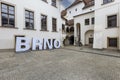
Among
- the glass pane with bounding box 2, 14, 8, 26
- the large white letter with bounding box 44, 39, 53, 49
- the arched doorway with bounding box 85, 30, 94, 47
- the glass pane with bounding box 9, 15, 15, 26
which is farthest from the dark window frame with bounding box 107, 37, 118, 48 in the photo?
the glass pane with bounding box 2, 14, 8, 26

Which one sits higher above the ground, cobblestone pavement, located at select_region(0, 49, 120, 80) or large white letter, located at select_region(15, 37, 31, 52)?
large white letter, located at select_region(15, 37, 31, 52)

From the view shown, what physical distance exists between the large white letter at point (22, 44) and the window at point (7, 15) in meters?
1.87

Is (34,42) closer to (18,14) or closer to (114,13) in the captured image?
(18,14)

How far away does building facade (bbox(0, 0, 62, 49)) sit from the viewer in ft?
34.7

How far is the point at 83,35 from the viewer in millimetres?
22453

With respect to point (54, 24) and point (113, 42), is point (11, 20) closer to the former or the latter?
point (54, 24)

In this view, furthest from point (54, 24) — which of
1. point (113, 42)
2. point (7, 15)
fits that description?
point (113, 42)

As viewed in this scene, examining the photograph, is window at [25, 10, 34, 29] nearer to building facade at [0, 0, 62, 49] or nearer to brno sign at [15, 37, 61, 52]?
building facade at [0, 0, 62, 49]

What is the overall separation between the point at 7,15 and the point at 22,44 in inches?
139

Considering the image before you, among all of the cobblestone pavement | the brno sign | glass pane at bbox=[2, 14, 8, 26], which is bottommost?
the cobblestone pavement

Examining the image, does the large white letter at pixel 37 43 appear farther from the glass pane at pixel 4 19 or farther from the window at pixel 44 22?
the glass pane at pixel 4 19

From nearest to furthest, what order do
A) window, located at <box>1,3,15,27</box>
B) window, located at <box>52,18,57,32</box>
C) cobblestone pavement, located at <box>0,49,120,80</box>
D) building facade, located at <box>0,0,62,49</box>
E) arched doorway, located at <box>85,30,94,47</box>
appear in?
cobblestone pavement, located at <box>0,49,120,80</box>
window, located at <box>1,3,15,27</box>
building facade, located at <box>0,0,62,49</box>
window, located at <box>52,18,57,32</box>
arched doorway, located at <box>85,30,94,47</box>

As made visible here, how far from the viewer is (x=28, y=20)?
1298 cm

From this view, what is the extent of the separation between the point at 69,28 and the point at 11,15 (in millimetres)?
18730
